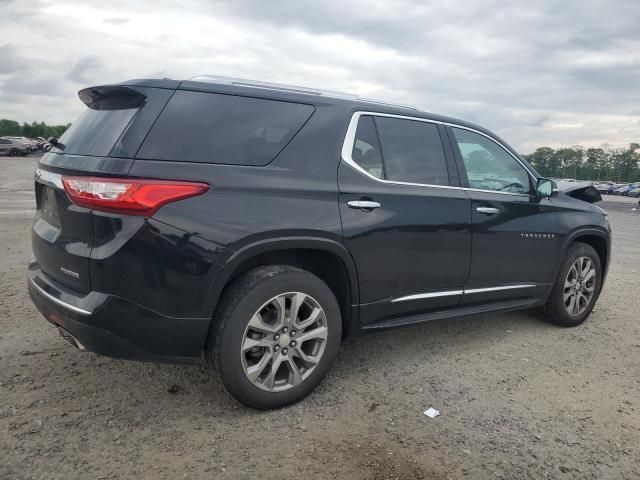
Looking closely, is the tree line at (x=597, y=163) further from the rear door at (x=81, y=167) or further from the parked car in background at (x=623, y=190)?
the rear door at (x=81, y=167)

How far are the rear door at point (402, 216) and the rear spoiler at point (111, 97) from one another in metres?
1.22

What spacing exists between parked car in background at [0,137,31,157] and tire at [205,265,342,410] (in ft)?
154

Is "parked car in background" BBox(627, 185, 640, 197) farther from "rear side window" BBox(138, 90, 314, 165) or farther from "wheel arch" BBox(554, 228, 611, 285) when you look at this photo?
"rear side window" BBox(138, 90, 314, 165)

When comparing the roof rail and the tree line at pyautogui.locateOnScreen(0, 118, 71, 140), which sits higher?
the roof rail

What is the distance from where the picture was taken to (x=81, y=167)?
8.97 feet

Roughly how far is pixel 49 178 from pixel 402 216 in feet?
6.89

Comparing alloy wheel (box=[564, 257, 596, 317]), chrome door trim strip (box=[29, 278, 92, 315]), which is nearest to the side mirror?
alloy wheel (box=[564, 257, 596, 317])

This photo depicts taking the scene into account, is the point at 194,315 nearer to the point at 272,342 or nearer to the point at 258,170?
the point at 272,342

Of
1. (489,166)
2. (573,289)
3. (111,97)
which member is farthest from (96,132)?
(573,289)

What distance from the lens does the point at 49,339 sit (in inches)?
153

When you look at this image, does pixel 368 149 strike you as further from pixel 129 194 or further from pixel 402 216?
pixel 129 194

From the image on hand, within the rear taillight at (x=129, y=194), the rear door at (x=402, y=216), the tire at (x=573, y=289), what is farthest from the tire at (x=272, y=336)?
the tire at (x=573, y=289)

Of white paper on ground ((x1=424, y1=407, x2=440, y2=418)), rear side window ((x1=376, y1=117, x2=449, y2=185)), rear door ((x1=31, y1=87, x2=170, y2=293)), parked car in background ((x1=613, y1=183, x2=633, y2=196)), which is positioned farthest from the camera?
parked car in background ((x1=613, y1=183, x2=633, y2=196))

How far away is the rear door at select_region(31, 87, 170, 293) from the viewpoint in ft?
8.76
